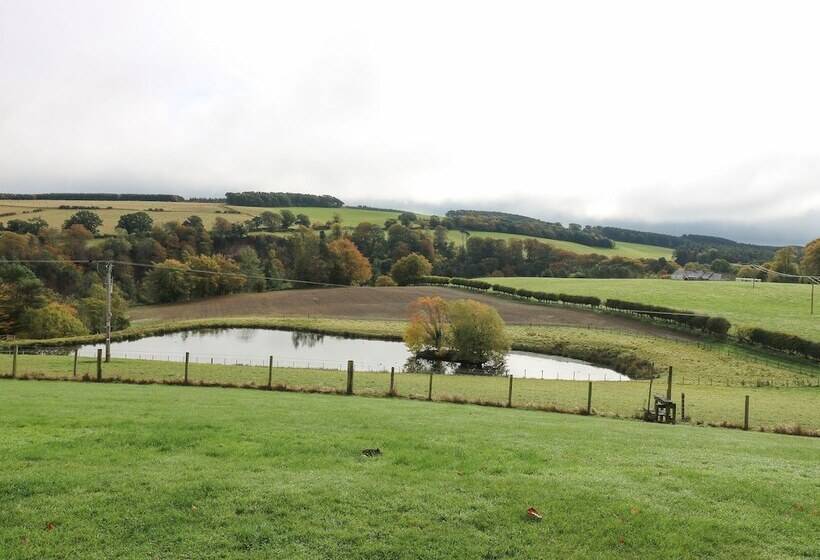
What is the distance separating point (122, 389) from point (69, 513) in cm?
1498

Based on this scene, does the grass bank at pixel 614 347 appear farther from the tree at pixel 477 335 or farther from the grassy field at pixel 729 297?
the tree at pixel 477 335

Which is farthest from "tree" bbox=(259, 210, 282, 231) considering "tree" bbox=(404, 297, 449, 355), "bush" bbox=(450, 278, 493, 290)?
"tree" bbox=(404, 297, 449, 355)

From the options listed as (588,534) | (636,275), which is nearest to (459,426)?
(588,534)

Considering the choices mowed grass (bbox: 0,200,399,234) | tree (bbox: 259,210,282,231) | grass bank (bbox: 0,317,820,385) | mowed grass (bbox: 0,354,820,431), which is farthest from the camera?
tree (bbox: 259,210,282,231)

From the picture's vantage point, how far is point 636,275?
145250 millimetres

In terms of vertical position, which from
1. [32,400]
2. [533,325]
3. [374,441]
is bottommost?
[533,325]

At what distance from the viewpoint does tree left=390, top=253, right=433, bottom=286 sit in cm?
12375

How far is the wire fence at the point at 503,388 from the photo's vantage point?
2459 centimetres

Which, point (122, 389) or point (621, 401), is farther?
point (621, 401)

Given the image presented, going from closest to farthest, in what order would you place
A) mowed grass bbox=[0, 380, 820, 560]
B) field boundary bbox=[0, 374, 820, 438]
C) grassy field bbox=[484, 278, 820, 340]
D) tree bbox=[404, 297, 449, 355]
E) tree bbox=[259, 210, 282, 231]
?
1. mowed grass bbox=[0, 380, 820, 560]
2. field boundary bbox=[0, 374, 820, 438]
3. tree bbox=[404, 297, 449, 355]
4. grassy field bbox=[484, 278, 820, 340]
5. tree bbox=[259, 210, 282, 231]

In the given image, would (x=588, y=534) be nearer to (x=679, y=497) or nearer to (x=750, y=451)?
(x=679, y=497)

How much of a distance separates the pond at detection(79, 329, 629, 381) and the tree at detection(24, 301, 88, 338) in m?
7.42

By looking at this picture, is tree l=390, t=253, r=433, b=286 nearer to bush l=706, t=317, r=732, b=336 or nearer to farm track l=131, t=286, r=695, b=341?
farm track l=131, t=286, r=695, b=341

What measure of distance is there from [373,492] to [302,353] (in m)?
55.6
